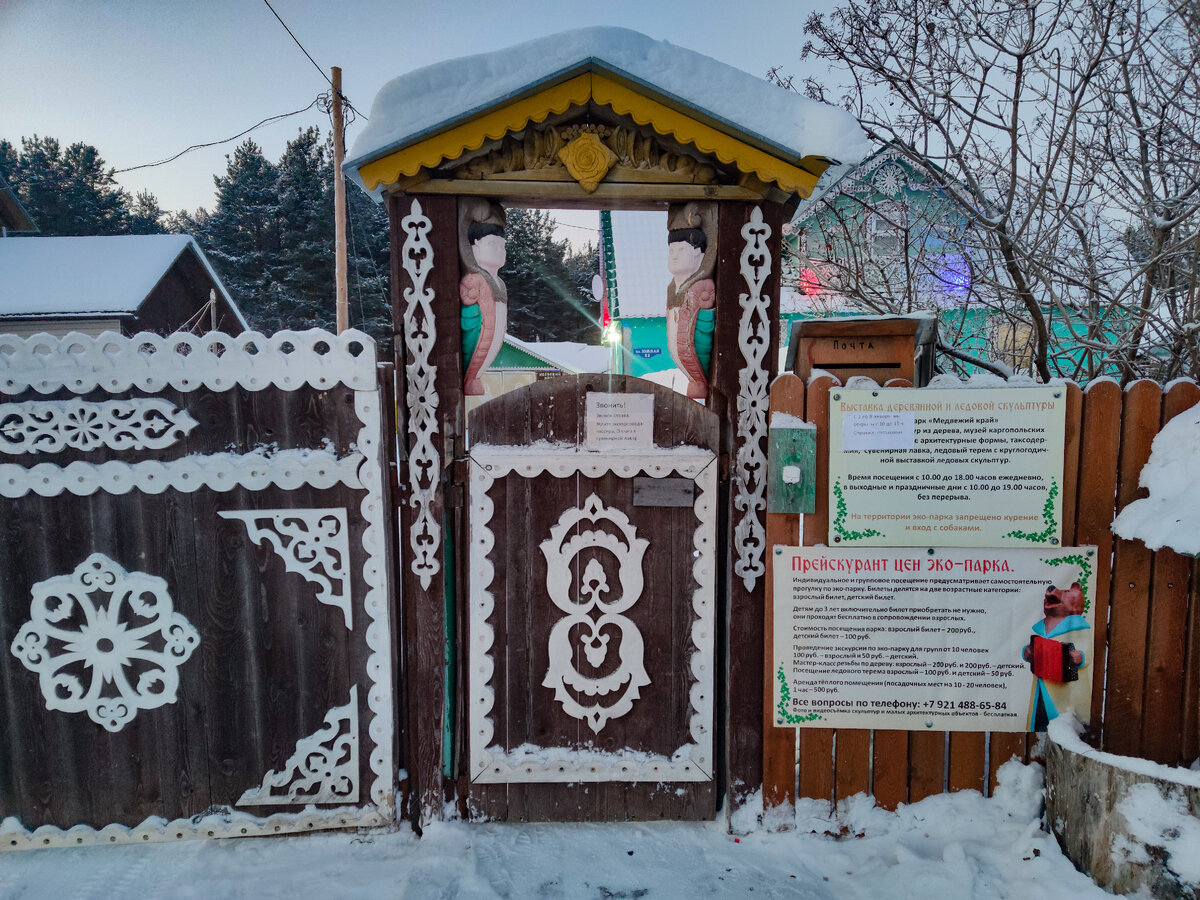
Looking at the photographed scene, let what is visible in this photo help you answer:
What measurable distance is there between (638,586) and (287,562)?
1507 millimetres

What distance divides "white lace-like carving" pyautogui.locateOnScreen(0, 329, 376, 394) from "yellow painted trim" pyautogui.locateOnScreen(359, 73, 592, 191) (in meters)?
0.69

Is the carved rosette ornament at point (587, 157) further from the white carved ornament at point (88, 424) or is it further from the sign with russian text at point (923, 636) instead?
the white carved ornament at point (88, 424)

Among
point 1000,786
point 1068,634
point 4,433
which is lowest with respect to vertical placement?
point 1000,786

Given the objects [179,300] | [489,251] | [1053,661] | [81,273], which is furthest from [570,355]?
[1053,661]

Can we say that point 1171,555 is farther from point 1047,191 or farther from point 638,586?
point 1047,191

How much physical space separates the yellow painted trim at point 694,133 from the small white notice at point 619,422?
1033 millimetres

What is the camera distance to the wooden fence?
2582mm

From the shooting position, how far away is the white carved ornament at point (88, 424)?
2.55 metres

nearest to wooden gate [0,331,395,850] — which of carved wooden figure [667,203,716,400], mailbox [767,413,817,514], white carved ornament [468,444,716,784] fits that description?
white carved ornament [468,444,716,784]

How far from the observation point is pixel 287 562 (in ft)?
8.82

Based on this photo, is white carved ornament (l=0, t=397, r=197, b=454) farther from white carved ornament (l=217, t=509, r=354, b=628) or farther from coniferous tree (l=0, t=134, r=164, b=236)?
coniferous tree (l=0, t=134, r=164, b=236)

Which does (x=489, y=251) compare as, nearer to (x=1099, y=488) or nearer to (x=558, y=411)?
(x=558, y=411)

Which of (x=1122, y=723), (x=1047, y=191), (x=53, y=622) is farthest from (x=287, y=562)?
(x=1047, y=191)

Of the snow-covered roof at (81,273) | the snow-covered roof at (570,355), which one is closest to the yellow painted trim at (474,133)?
the snow-covered roof at (81,273)
